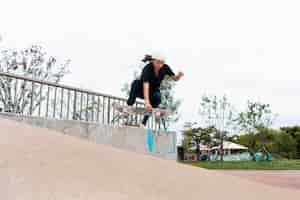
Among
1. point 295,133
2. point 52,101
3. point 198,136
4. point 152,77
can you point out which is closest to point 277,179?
point 152,77

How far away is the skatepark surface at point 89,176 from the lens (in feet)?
6.75

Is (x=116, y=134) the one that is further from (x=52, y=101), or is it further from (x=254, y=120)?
(x=254, y=120)

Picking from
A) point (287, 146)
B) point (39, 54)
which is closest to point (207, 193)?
point (39, 54)

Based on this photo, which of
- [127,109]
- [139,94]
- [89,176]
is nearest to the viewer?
[89,176]

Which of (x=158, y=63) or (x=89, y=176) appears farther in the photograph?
(x=158, y=63)

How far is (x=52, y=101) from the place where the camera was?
5012mm

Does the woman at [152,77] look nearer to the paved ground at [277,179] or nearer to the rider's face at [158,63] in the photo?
the rider's face at [158,63]

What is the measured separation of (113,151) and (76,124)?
1.84 m

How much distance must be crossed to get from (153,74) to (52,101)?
1414 mm

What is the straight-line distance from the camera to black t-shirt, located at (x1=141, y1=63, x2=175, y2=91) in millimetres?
5355

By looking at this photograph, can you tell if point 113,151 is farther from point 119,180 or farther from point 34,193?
point 34,193

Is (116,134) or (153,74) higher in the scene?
(153,74)

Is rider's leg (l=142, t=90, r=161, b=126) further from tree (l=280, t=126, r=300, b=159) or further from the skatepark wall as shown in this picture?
tree (l=280, t=126, r=300, b=159)

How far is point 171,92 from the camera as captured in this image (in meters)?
22.8
